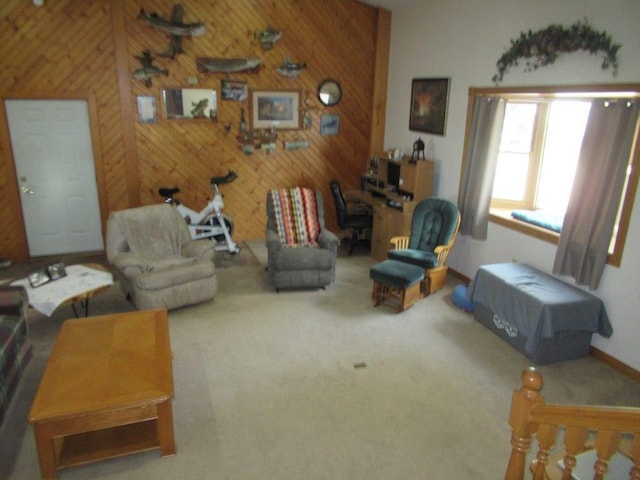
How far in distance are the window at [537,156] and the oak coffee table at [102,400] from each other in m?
3.61

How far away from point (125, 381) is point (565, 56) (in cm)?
427

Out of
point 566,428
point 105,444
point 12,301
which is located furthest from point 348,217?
point 566,428

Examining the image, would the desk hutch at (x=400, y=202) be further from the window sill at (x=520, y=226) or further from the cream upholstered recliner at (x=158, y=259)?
the cream upholstered recliner at (x=158, y=259)

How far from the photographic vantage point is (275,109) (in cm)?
664

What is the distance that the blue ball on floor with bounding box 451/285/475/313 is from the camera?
4.76m

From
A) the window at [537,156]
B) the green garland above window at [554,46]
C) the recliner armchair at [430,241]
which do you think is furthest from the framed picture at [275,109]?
the green garland above window at [554,46]

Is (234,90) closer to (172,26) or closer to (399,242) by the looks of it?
(172,26)

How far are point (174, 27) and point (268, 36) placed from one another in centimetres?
119

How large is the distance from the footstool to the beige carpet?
14 centimetres

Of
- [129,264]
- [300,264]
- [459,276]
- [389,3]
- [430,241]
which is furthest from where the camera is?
[389,3]

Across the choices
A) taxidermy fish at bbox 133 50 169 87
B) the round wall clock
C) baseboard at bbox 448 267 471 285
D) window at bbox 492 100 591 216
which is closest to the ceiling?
the round wall clock

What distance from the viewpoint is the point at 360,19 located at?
22.0 ft

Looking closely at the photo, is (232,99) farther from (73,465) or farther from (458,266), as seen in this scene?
(73,465)

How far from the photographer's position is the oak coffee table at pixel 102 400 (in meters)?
2.58
